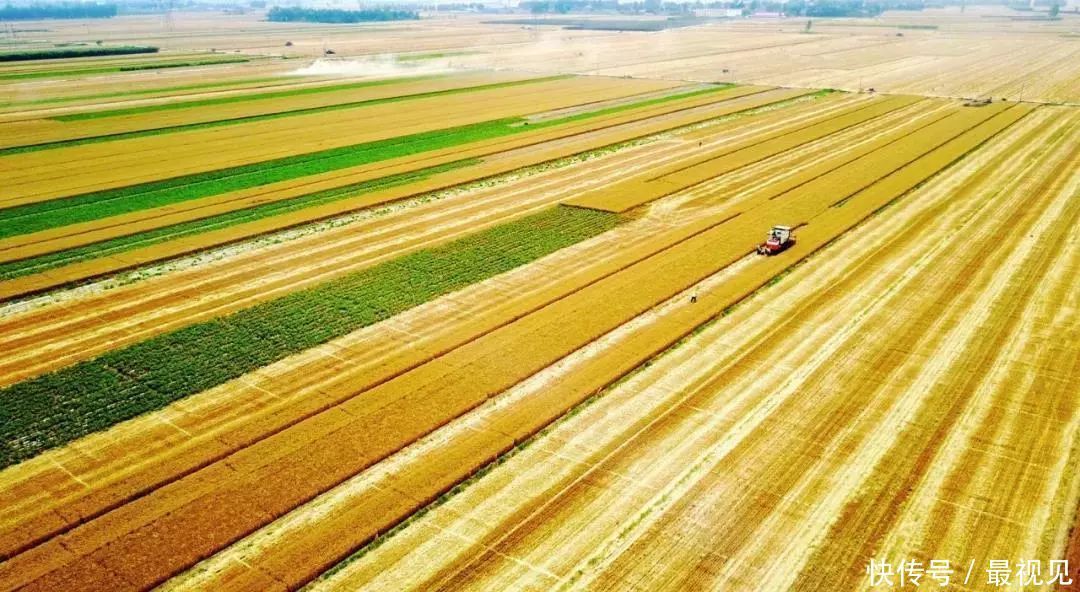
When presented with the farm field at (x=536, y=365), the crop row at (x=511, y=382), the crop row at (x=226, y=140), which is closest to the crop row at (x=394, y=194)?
the farm field at (x=536, y=365)

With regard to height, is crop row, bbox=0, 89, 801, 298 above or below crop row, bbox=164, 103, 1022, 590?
above

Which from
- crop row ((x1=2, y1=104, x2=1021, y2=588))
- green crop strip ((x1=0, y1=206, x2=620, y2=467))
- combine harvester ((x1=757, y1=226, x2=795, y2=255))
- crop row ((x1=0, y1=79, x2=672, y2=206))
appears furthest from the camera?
crop row ((x1=0, y1=79, x2=672, y2=206))

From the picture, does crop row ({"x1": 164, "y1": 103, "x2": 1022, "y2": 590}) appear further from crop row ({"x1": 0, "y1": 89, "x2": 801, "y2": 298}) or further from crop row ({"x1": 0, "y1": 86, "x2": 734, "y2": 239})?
crop row ({"x1": 0, "y1": 86, "x2": 734, "y2": 239})

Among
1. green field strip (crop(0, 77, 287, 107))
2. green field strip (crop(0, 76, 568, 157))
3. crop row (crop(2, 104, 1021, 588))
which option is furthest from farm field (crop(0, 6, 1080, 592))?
green field strip (crop(0, 77, 287, 107))

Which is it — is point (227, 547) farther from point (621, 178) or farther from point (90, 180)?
point (90, 180)

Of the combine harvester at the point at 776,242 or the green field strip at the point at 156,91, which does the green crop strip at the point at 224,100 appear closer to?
the green field strip at the point at 156,91

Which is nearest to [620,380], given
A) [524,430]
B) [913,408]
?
[524,430]
